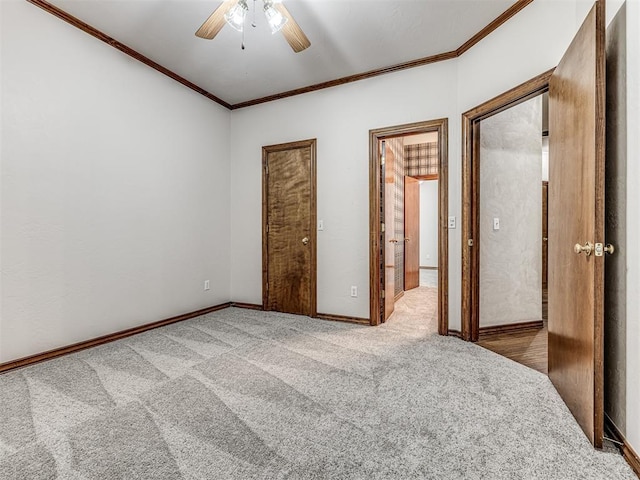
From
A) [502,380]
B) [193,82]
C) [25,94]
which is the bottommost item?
[502,380]

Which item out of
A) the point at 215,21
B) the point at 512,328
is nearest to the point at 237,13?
the point at 215,21

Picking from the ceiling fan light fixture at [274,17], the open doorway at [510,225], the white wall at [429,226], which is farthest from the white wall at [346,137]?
the white wall at [429,226]

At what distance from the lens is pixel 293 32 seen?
211 centimetres

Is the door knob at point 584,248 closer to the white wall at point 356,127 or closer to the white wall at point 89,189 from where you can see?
the white wall at point 356,127

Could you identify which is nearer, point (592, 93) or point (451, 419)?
point (592, 93)

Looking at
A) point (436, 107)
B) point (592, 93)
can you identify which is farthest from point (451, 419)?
point (436, 107)

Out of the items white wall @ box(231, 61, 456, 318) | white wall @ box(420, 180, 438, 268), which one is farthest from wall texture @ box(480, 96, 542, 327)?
white wall @ box(420, 180, 438, 268)

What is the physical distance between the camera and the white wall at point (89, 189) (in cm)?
222

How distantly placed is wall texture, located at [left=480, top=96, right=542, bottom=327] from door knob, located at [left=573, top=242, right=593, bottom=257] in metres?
1.55

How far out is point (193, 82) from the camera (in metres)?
3.57

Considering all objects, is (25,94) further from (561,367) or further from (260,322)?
(561,367)

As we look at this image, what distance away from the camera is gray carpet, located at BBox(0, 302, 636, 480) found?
1.30 m

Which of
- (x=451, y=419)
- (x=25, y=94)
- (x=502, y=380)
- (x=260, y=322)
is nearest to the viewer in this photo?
(x=451, y=419)

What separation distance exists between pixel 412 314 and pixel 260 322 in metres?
1.84
